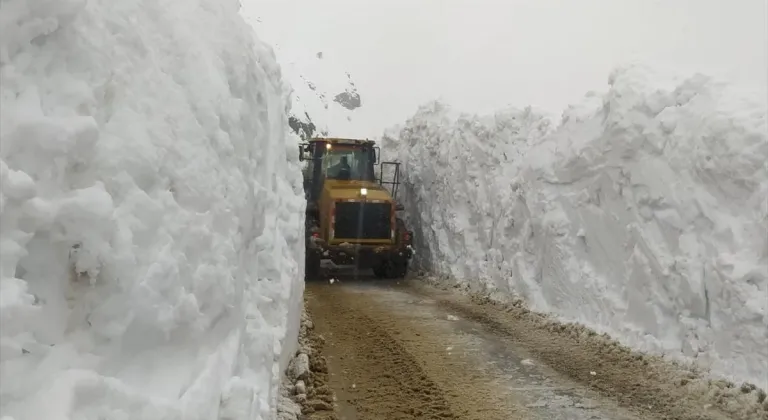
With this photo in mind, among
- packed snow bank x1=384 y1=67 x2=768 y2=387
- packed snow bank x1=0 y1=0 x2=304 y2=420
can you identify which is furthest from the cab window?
packed snow bank x1=0 y1=0 x2=304 y2=420

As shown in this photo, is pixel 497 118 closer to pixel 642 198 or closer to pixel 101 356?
pixel 642 198

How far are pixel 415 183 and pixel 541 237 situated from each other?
5814 mm

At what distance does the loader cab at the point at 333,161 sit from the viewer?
13.3m

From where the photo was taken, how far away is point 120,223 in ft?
7.81

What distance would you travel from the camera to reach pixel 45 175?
2.10m

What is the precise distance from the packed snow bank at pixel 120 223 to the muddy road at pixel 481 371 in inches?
72.0

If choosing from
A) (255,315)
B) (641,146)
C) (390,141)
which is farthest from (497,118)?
(255,315)

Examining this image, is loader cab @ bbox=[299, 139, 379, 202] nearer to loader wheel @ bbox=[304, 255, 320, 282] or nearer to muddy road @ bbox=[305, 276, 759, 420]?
loader wheel @ bbox=[304, 255, 320, 282]

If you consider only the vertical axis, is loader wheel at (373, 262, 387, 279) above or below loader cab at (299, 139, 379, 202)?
below

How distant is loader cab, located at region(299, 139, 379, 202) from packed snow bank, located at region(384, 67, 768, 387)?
10.6 ft

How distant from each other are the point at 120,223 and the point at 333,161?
1100cm

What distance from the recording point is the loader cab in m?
13.3

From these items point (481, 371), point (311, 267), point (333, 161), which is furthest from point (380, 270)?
point (481, 371)

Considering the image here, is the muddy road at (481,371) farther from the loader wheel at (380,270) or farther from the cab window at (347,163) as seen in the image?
the cab window at (347,163)
